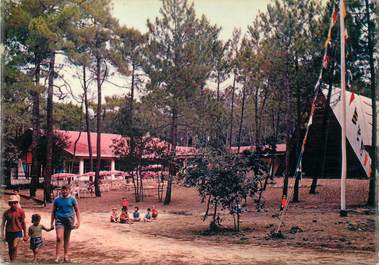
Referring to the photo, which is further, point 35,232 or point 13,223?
point 35,232

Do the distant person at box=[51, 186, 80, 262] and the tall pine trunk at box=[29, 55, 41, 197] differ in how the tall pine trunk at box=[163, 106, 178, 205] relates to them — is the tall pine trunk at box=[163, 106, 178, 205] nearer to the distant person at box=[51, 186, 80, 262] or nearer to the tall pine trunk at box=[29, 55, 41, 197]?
the tall pine trunk at box=[29, 55, 41, 197]

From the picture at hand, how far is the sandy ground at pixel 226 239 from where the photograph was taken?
8125 millimetres

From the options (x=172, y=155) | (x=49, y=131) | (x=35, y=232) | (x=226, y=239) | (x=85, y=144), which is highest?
(x=49, y=131)

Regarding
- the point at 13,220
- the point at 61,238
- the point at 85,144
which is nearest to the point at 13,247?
the point at 13,220

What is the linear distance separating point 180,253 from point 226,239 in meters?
2.20

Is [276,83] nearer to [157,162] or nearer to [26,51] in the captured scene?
[157,162]

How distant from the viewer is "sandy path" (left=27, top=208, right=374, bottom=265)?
7.89 m

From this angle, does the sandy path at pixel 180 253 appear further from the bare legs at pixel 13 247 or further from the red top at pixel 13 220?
the red top at pixel 13 220

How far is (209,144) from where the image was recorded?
11.7 meters

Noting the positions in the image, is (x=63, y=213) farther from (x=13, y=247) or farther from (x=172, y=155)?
(x=172, y=155)

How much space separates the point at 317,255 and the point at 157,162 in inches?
488

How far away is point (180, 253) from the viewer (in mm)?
8461

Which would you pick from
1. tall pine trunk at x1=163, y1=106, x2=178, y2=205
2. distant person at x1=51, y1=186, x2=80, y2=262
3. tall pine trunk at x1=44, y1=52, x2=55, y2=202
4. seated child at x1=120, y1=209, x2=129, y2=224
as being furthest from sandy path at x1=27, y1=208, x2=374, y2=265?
tall pine trunk at x1=163, y1=106, x2=178, y2=205

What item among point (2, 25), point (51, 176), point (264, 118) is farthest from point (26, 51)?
point (264, 118)
